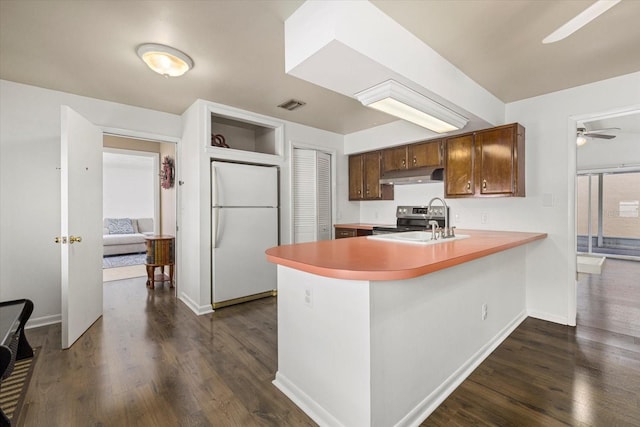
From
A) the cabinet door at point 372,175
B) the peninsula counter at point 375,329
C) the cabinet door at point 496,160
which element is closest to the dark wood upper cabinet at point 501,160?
the cabinet door at point 496,160

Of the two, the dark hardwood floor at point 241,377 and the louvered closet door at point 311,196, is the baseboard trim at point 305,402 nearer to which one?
the dark hardwood floor at point 241,377

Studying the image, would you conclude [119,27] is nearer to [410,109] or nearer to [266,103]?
[266,103]

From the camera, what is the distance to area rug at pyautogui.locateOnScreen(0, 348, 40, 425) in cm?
176

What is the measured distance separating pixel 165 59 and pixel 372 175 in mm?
→ 3150

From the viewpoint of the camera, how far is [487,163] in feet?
10.7

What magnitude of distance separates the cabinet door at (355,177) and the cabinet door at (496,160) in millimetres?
1870

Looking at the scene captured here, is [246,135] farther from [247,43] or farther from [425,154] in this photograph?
[425,154]

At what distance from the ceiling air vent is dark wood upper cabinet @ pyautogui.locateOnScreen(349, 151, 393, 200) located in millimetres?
1561

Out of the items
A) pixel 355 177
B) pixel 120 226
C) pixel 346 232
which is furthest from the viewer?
pixel 120 226

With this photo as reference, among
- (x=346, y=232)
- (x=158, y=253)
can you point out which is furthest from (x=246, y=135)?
(x=158, y=253)

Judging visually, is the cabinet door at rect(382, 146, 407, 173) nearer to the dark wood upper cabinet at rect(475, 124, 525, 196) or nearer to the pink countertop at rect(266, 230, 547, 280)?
the dark wood upper cabinet at rect(475, 124, 525, 196)

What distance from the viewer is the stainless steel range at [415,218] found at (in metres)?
4.05

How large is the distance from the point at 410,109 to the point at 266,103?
Result: 5.98ft

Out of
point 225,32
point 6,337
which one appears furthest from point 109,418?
point 225,32
